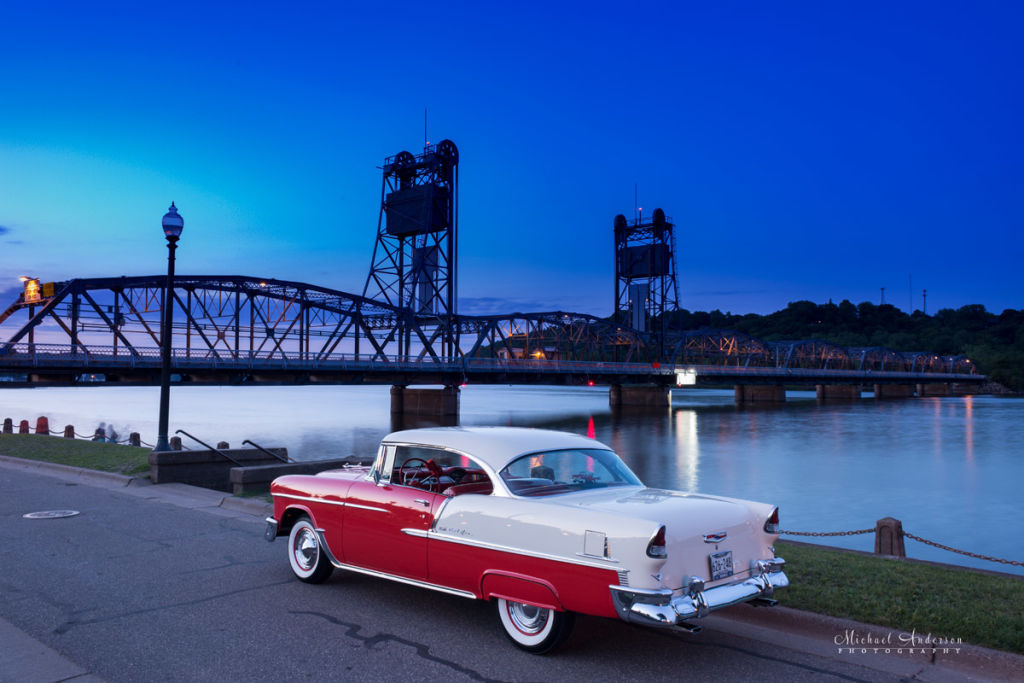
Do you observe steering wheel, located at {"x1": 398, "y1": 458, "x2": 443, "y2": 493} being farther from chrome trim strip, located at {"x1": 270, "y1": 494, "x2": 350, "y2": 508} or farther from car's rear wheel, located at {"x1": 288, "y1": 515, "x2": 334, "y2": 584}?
car's rear wheel, located at {"x1": 288, "y1": 515, "x2": 334, "y2": 584}

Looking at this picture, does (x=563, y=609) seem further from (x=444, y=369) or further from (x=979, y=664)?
(x=444, y=369)

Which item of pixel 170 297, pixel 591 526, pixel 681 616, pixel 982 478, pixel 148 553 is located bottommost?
pixel 982 478

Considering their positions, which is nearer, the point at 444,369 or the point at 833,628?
the point at 833,628

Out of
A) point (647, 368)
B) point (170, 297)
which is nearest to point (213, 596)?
point (170, 297)

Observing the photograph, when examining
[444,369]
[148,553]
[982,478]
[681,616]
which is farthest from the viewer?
[444,369]

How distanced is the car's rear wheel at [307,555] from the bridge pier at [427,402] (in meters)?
68.5

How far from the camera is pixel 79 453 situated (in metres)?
19.1

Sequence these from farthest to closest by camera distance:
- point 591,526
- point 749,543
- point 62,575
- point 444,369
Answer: point 444,369 < point 62,575 < point 749,543 < point 591,526

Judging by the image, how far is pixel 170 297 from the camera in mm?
17672

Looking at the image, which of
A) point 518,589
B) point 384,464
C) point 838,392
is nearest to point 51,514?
point 384,464

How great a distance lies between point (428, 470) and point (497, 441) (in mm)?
835

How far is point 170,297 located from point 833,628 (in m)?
15.7

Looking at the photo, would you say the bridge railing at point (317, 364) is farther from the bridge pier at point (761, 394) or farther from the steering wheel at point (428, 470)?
the steering wheel at point (428, 470)

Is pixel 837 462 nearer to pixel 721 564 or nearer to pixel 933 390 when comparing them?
pixel 721 564
